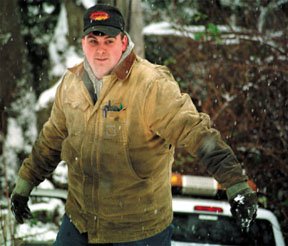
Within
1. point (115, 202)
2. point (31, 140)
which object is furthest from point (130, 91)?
point (31, 140)

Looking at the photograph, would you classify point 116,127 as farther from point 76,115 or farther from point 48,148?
point 48,148

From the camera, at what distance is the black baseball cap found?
3.52 m

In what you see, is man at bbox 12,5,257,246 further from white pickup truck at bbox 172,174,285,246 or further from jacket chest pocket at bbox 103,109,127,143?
white pickup truck at bbox 172,174,285,246

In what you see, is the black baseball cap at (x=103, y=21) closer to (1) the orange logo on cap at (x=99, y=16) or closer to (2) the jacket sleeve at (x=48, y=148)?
(1) the orange logo on cap at (x=99, y=16)

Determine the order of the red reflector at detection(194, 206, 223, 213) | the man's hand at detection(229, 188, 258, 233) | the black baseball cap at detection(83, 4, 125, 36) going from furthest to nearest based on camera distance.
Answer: the red reflector at detection(194, 206, 223, 213), the black baseball cap at detection(83, 4, 125, 36), the man's hand at detection(229, 188, 258, 233)

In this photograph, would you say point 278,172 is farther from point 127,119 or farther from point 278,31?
point 127,119

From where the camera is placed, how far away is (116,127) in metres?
3.31

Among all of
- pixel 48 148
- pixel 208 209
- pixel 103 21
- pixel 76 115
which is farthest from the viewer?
pixel 208 209

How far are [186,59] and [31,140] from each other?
3.00 meters

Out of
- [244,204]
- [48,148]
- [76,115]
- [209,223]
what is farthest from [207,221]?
[76,115]

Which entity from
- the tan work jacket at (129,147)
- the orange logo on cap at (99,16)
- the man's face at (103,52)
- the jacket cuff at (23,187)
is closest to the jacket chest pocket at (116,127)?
the tan work jacket at (129,147)

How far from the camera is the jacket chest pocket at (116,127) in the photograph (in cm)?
330

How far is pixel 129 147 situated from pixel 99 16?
83cm

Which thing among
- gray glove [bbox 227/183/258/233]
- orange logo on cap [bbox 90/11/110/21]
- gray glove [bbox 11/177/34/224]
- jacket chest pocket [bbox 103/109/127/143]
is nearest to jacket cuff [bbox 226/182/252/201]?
gray glove [bbox 227/183/258/233]
